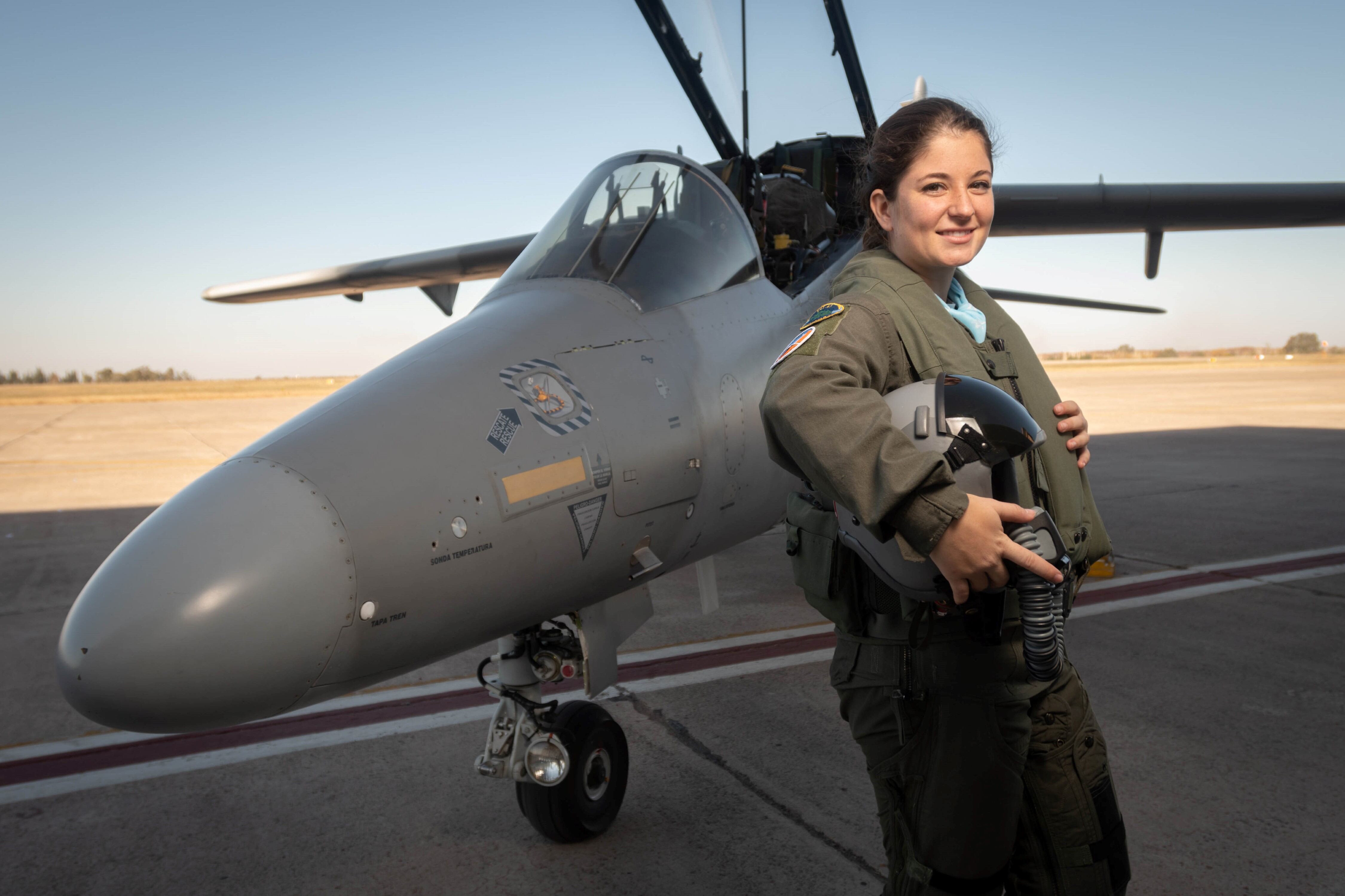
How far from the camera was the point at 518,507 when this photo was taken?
229 cm

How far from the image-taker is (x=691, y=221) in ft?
11.3

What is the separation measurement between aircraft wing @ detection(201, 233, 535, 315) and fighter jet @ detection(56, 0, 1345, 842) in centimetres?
531

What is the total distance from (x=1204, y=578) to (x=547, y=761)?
562 cm

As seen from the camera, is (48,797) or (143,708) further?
(48,797)

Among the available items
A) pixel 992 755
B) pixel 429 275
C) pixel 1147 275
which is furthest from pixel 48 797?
pixel 1147 275

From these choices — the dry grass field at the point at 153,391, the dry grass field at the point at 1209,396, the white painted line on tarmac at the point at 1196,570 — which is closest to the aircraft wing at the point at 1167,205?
the white painted line on tarmac at the point at 1196,570

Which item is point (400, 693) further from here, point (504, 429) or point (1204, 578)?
point (1204, 578)

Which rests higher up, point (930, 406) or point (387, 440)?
point (930, 406)

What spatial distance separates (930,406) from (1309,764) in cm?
326

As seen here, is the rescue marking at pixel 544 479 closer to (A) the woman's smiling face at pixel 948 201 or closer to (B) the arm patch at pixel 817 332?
(B) the arm patch at pixel 817 332

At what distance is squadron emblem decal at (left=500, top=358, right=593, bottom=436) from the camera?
7.96 feet

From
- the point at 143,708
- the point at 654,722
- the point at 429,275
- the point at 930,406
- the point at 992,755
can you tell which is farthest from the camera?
the point at 429,275

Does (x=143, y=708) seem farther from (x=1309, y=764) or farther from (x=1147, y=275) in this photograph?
(x=1147, y=275)

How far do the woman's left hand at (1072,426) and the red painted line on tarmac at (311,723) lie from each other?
2661 mm
